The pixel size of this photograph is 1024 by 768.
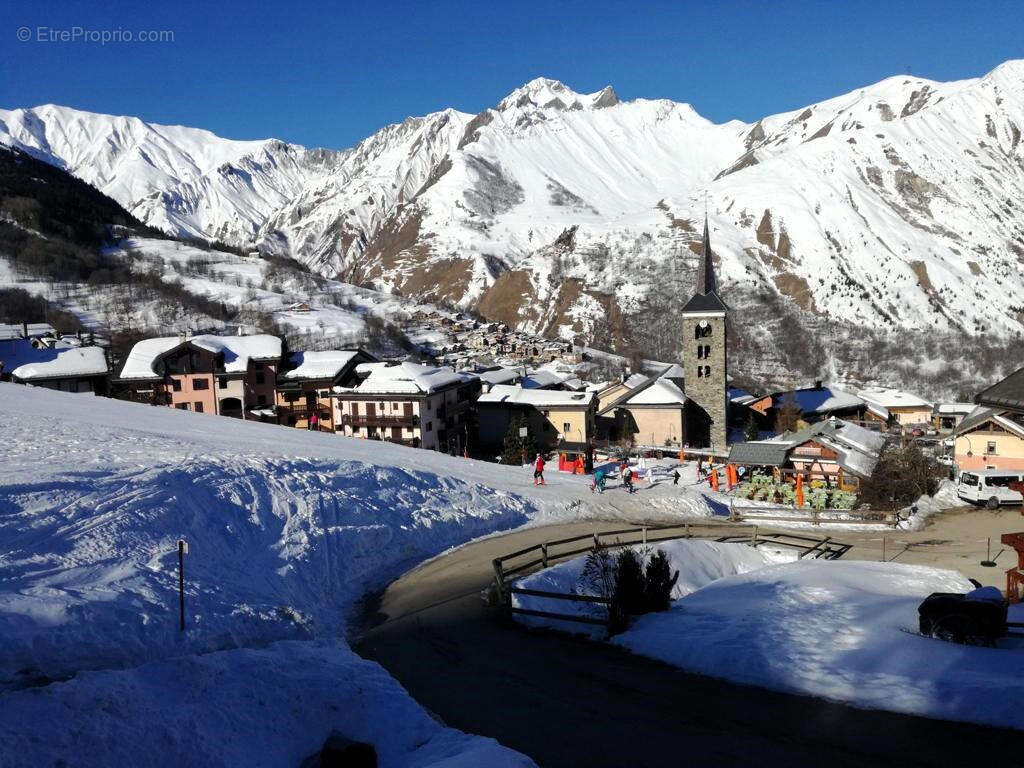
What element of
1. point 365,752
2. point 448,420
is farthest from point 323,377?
point 365,752

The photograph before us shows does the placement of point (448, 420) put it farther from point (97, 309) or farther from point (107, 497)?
point (97, 309)

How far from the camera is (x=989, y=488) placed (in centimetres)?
2862

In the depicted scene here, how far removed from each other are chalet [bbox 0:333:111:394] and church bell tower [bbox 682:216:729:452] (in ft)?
147

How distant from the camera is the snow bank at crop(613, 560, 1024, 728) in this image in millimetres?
9836

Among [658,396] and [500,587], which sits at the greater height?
[658,396]

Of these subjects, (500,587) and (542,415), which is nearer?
(500,587)

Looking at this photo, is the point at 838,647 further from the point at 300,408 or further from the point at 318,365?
the point at 318,365

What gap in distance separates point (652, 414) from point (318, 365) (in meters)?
26.8

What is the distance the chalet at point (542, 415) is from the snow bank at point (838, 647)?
137ft

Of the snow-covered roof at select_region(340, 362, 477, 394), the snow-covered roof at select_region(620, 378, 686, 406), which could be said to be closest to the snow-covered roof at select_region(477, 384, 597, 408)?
the snow-covered roof at select_region(620, 378, 686, 406)

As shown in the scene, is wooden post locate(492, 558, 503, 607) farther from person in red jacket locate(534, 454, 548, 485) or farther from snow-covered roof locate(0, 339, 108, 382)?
snow-covered roof locate(0, 339, 108, 382)

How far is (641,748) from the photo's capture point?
9.12 metres

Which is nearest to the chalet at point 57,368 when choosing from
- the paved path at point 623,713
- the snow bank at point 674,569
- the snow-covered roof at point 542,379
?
the snow-covered roof at point 542,379

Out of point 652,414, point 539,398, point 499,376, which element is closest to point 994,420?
point 652,414
